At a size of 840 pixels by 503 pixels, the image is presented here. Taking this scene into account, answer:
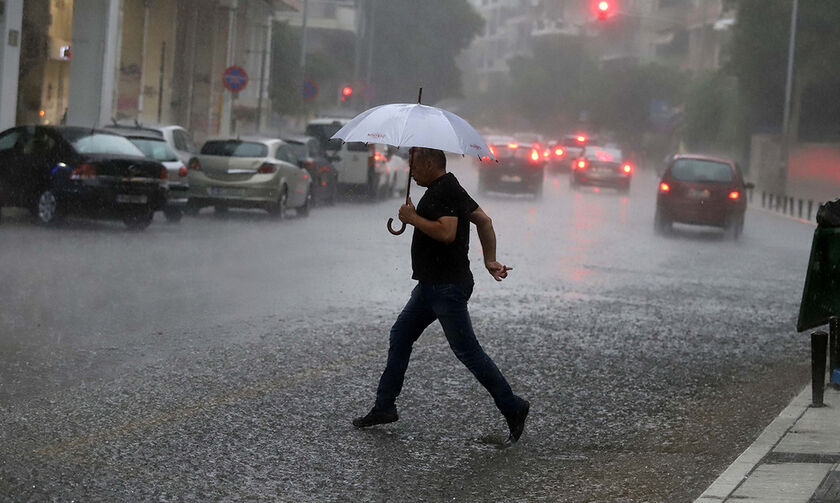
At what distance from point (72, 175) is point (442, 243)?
1408 cm

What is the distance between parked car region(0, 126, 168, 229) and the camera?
20625 mm

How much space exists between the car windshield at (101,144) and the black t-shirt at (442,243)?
46.7ft

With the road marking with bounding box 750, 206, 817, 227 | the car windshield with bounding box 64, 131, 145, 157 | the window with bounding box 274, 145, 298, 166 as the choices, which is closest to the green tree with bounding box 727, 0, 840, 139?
the road marking with bounding box 750, 206, 817, 227

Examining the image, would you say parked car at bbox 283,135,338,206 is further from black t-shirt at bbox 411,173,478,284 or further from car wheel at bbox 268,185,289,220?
black t-shirt at bbox 411,173,478,284

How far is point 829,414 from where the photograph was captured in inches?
345

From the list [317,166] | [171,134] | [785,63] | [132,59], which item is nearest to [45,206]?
[171,134]

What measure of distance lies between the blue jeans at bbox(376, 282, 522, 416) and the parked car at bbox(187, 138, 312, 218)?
59.3 feet

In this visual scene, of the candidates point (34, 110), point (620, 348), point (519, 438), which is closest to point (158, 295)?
point (620, 348)

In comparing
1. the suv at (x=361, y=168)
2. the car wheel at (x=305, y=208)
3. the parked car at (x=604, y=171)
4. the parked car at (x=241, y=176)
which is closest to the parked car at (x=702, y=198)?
the car wheel at (x=305, y=208)

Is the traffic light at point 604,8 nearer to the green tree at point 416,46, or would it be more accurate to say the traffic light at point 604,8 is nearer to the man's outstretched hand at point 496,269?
the man's outstretched hand at point 496,269

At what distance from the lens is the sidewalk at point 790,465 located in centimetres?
643

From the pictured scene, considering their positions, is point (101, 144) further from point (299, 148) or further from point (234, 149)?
point (299, 148)

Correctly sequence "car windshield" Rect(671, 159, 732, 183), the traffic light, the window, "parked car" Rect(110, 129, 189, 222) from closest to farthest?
"parked car" Rect(110, 129, 189, 222), the window, "car windshield" Rect(671, 159, 732, 183), the traffic light

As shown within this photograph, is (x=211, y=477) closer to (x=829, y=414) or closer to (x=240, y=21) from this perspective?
(x=829, y=414)
